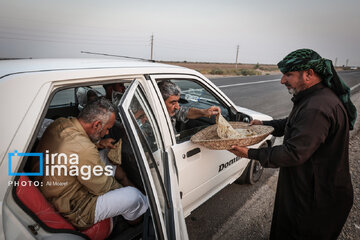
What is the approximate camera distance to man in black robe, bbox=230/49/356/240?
4.94ft

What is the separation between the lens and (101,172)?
1.56 meters

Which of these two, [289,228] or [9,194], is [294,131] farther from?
[9,194]

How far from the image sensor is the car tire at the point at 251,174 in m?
3.08

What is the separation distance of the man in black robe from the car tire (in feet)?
3.90

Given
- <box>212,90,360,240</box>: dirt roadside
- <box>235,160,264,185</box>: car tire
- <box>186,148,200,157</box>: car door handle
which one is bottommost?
<box>212,90,360,240</box>: dirt roadside

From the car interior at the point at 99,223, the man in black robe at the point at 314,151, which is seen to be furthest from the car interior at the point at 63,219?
the man in black robe at the point at 314,151

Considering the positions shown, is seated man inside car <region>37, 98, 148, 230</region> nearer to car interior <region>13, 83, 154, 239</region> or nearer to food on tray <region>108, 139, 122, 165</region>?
car interior <region>13, 83, 154, 239</region>

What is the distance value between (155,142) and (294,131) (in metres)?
1.08

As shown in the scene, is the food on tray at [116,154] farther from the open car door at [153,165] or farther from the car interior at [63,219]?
the open car door at [153,165]

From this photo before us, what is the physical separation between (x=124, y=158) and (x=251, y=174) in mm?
1952

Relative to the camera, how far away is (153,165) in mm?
1365

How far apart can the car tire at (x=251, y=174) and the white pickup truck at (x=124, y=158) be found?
0.91 meters

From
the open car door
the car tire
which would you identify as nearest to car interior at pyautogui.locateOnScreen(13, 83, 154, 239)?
the open car door

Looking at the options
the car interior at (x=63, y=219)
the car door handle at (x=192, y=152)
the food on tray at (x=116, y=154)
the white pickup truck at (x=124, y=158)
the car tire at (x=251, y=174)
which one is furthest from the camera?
the car tire at (x=251, y=174)
